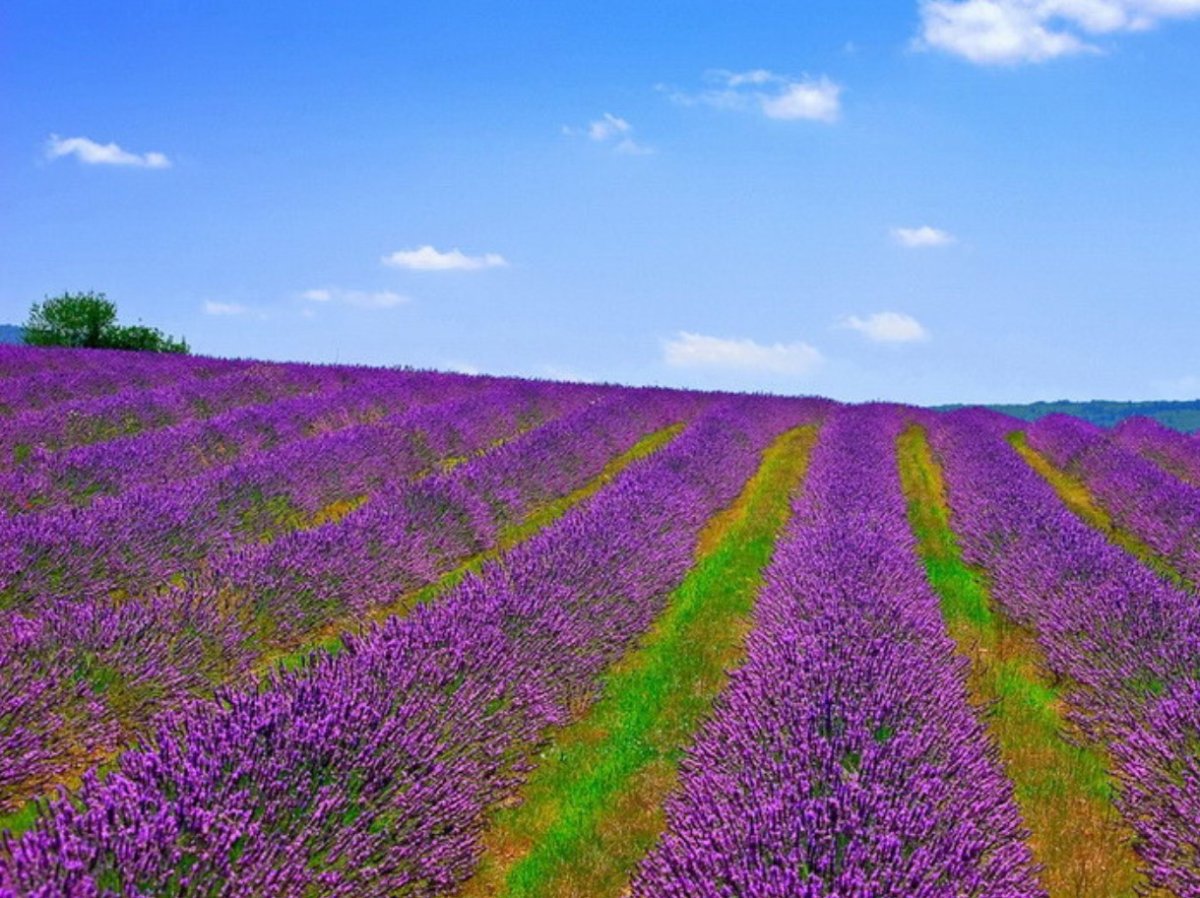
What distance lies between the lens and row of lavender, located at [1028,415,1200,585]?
10.3m

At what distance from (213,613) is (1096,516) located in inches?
454

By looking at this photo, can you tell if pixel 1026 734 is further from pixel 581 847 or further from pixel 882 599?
pixel 581 847

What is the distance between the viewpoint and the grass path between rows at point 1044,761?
13.2 ft

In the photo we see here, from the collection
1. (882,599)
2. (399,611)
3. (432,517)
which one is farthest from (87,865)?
(432,517)

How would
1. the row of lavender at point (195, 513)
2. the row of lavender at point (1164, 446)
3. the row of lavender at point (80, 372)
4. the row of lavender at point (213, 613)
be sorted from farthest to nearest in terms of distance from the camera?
the row of lavender at point (1164, 446)
the row of lavender at point (80, 372)
the row of lavender at point (195, 513)
the row of lavender at point (213, 613)

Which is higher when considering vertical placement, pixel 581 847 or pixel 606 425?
pixel 606 425

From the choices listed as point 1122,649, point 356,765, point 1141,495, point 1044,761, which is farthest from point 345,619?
point 1141,495

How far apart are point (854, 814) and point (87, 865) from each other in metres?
1.99

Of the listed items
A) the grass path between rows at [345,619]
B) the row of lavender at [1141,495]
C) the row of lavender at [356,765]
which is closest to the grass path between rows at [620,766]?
the row of lavender at [356,765]

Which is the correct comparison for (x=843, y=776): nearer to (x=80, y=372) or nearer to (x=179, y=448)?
(x=179, y=448)

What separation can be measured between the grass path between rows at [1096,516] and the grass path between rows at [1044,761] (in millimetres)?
1380

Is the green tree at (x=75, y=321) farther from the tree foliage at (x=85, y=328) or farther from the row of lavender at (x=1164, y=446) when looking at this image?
the row of lavender at (x=1164, y=446)

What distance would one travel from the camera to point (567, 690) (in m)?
5.39

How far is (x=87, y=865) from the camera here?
242cm
